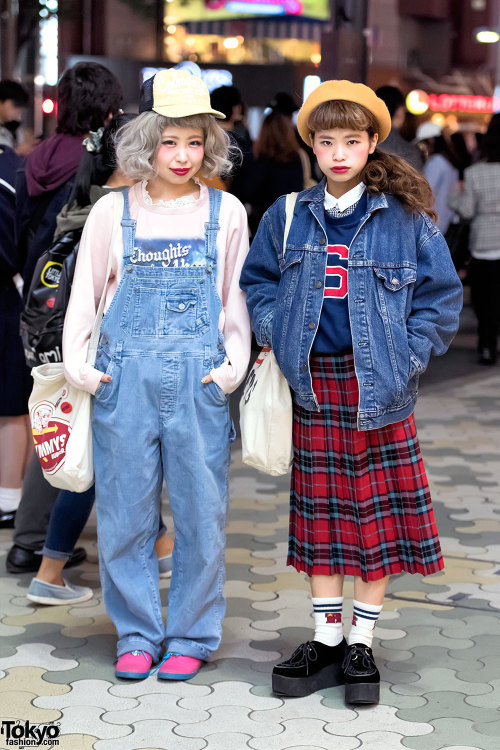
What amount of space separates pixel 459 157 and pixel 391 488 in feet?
30.1

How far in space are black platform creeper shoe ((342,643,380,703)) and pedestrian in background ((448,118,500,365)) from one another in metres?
6.55

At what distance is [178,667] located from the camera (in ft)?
11.3

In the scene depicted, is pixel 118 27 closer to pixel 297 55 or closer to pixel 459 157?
pixel 297 55

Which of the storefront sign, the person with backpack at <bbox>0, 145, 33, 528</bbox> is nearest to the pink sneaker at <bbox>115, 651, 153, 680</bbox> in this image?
the person with backpack at <bbox>0, 145, 33, 528</bbox>

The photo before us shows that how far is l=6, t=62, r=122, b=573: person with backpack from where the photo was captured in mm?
4309

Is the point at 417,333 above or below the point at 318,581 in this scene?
above

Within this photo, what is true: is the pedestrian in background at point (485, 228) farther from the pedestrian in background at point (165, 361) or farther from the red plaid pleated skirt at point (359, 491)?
the red plaid pleated skirt at point (359, 491)

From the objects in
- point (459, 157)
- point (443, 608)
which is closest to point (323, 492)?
point (443, 608)

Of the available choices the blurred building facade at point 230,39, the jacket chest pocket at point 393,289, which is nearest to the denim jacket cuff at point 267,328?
the jacket chest pocket at point 393,289

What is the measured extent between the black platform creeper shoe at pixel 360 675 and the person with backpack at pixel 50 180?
1538mm

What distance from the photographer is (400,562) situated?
3.39 m

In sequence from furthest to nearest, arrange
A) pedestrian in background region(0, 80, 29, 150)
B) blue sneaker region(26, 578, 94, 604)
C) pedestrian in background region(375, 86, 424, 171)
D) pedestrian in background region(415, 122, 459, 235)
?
pedestrian in background region(415, 122, 459, 235) → pedestrian in background region(375, 86, 424, 171) → pedestrian in background region(0, 80, 29, 150) → blue sneaker region(26, 578, 94, 604)

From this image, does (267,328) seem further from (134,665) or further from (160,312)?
(134,665)

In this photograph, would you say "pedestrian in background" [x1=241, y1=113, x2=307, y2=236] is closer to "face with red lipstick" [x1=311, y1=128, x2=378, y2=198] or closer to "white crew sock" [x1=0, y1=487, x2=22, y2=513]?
"white crew sock" [x1=0, y1=487, x2=22, y2=513]
